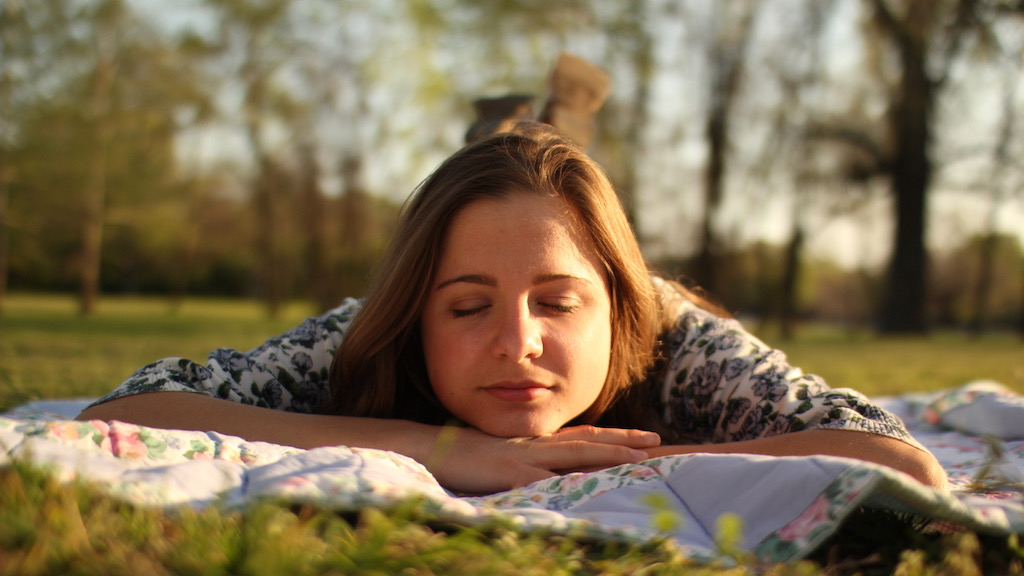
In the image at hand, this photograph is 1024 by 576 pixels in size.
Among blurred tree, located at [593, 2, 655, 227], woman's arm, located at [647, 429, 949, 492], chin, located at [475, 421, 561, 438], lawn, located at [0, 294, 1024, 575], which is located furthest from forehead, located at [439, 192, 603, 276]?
blurred tree, located at [593, 2, 655, 227]

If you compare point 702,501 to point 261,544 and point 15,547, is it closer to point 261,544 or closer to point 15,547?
point 261,544

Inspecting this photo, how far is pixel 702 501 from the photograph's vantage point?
161 cm

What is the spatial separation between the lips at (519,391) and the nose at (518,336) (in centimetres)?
9

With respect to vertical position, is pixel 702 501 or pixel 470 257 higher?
pixel 470 257

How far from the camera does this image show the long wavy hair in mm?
2424

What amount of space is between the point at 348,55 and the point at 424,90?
493 cm

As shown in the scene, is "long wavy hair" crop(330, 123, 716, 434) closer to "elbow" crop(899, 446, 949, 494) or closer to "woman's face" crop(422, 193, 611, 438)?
"woman's face" crop(422, 193, 611, 438)

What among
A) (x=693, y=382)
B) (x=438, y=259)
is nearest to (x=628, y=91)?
(x=693, y=382)

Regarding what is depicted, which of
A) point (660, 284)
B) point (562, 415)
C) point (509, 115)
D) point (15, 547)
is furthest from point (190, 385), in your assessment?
point (509, 115)

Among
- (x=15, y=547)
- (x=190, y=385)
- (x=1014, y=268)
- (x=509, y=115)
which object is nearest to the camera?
(x=15, y=547)

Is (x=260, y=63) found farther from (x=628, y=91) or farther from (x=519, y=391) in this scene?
(x=519, y=391)

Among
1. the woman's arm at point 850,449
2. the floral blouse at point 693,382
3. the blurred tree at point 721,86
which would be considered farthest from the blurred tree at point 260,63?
the woman's arm at point 850,449

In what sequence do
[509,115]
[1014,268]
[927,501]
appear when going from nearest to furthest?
[927,501] → [509,115] → [1014,268]

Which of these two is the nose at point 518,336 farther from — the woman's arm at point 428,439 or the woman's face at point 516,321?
the woman's arm at point 428,439
